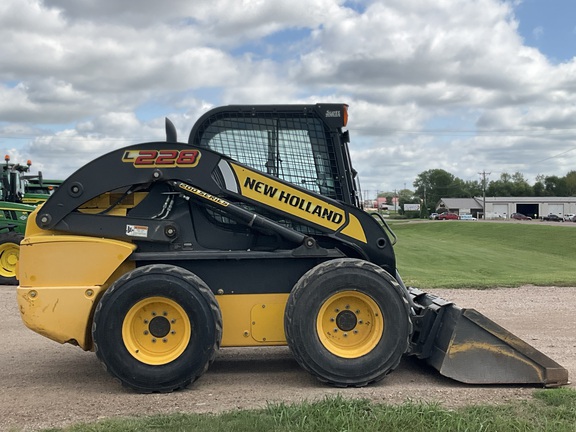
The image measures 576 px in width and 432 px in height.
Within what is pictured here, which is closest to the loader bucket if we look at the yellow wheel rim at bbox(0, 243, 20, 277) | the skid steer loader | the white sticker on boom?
the skid steer loader

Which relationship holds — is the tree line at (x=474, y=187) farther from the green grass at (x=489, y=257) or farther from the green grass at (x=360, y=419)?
the green grass at (x=360, y=419)

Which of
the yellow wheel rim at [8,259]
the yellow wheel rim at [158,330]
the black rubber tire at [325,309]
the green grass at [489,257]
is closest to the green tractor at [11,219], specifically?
the yellow wheel rim at [8,259]

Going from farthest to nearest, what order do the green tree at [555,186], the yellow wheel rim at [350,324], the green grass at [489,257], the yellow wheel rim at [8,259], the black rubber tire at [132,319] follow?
the green tree at [555,186], the green grass at [489,257], the yellow wheel rim at [8,259], the yellow wheel rim at [350,324], the black rubber tire at [132,319]

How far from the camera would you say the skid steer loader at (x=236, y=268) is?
18.6ft

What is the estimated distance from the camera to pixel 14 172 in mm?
16578

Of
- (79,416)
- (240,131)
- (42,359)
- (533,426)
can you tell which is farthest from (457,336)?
(42,359)

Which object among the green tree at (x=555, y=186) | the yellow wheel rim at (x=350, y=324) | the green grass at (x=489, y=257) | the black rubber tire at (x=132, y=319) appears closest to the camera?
the black rubber tire at (x=132, y=319)

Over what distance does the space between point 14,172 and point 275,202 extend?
12.6 m

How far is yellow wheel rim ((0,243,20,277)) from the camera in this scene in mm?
14188

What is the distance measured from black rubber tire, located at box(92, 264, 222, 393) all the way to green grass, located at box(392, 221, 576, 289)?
809 cm

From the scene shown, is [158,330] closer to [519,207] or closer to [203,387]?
[203,387]

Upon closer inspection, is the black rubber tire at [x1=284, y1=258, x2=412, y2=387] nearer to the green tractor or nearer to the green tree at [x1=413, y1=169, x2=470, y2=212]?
the green tractor

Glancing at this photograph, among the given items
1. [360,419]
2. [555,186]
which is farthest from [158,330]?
[555,186]

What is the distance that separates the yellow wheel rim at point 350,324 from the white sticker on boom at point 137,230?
1.80m
